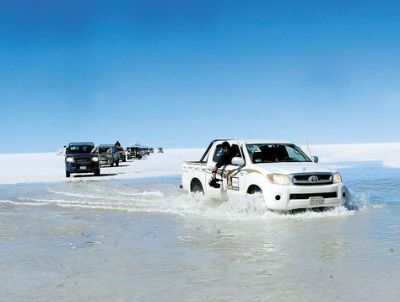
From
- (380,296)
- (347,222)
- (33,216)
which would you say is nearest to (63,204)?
(33,216)

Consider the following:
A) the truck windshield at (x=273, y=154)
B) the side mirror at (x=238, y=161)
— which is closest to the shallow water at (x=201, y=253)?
the side mirror at (x=238, y=161)

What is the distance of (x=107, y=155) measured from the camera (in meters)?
48.4

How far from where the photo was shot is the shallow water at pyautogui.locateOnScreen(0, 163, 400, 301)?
5922 mm

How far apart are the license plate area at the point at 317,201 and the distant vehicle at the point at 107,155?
3730cm

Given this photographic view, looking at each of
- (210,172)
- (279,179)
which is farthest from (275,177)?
(210,172)

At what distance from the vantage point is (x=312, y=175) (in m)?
12.1

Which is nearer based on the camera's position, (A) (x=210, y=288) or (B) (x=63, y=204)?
(A) (x=210, y=288)

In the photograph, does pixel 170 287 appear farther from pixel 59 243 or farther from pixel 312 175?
pixel 312 175

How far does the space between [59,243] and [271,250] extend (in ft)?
11.1

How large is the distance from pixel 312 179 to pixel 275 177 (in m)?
0.77

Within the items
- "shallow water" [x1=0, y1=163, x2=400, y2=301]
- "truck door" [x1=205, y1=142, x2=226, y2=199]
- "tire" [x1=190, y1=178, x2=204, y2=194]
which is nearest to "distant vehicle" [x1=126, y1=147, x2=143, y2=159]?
"tire" [x1=190, y1=178, x2=204, y2=194]

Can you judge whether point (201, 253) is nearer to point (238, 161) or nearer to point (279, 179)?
point (279, 179)

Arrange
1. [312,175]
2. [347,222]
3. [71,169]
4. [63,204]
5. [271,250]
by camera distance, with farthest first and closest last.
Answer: [71,169]
[63,204]
[312,175]
[347,222]
[271,250]

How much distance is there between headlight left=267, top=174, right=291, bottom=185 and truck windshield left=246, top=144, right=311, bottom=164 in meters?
1.11
